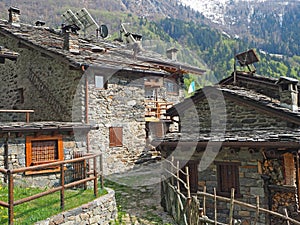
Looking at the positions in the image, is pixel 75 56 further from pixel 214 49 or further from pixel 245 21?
pixel 245 21

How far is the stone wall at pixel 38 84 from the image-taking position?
14.7m

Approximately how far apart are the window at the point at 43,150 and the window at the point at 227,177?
16.4ft

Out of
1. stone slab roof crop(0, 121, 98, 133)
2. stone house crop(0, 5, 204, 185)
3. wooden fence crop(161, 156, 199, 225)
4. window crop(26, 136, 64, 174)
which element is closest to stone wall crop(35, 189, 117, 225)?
wooden fence crop(161, 156, 199, 225)

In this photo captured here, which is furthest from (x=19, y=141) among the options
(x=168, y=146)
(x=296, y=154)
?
(x=296, y=154)

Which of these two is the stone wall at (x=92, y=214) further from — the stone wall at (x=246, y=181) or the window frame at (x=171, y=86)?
the window frame at (x=171, y=86)

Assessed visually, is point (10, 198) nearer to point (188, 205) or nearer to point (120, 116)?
point (188, 205)

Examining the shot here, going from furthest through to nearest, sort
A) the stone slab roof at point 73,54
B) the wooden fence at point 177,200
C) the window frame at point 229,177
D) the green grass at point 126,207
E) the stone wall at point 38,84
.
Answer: the stone wall at point 38,84, the stone slab roof at point 73,54, the window frame at point 229,177, the green grass at point 126,207, the wooden fence at point 177,200

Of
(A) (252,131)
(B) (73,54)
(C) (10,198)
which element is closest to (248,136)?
(A) (252,131)

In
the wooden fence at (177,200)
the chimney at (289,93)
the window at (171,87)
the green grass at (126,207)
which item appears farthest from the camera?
the window at (171,87)

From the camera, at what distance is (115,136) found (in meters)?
15.2

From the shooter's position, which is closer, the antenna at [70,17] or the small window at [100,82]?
the small window at [100,82]

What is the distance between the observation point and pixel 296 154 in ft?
30.1

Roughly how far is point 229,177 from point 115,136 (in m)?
6.58

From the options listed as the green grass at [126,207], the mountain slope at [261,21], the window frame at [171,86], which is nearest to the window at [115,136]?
the green grass at [126,207]
